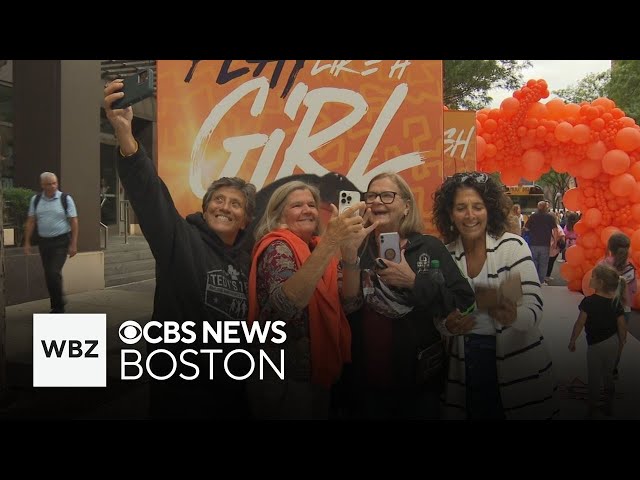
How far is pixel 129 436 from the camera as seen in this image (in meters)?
2.81

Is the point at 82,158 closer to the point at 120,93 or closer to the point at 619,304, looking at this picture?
the point at 120,93

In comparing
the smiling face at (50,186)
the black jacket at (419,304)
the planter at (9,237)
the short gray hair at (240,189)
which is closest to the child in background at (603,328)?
the black jacket at (419,304)

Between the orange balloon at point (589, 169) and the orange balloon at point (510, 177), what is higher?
the orange balloon at point (589, 169)

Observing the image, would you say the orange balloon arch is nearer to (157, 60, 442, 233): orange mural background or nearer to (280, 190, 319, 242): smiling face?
(157, 60, 442, 233): orange mural background

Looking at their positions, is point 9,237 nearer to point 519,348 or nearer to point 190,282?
point 190,282

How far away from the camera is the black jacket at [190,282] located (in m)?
2.41

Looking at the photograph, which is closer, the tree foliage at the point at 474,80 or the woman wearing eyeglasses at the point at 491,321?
the woman wearing eyeglasses at the point at 491,321

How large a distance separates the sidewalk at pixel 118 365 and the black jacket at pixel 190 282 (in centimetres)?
11

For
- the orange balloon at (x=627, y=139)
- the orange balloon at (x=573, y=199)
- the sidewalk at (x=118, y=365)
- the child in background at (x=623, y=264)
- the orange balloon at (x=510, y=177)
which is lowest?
the sidewalk at (x=118, y=365)

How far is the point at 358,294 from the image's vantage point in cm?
248

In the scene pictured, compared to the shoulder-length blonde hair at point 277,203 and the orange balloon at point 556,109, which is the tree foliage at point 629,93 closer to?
the orange balloon at point 556,109

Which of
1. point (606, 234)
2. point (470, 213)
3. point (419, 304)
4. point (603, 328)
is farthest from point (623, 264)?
point (419, 304)

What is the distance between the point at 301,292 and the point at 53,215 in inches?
44.4

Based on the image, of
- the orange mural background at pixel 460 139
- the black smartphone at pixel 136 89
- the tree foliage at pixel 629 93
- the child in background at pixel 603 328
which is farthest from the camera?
the tree foliage at pixel 629 93
